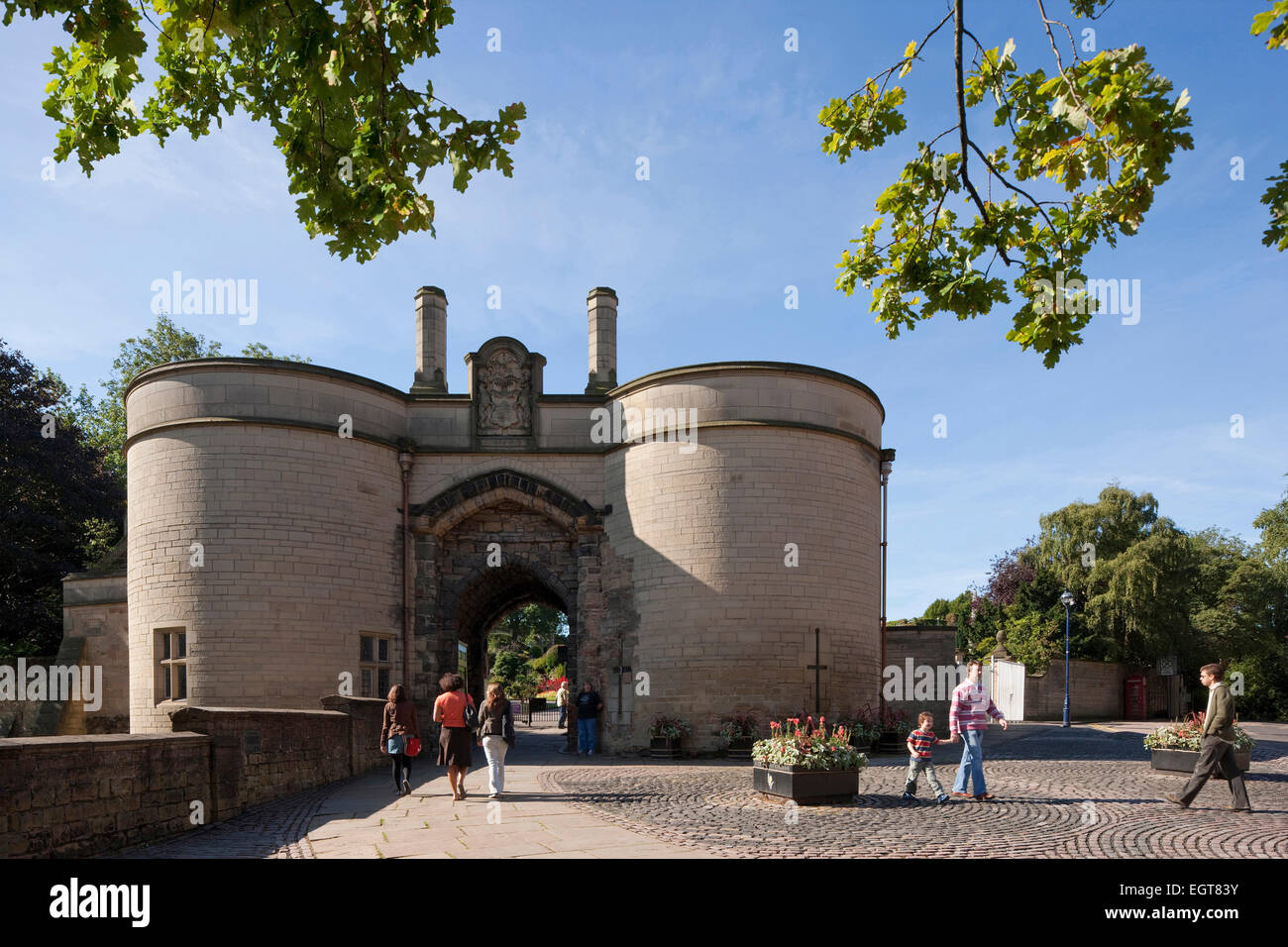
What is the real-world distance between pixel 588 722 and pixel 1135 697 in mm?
24715

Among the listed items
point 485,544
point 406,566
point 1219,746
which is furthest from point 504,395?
point 1219,746

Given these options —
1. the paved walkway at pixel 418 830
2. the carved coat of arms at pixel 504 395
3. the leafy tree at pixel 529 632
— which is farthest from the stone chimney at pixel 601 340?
the leafy tree at pixel 529 632

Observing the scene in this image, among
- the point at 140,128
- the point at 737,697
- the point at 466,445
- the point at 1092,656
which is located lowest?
the point at 1092,656

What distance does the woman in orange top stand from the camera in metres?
11.0

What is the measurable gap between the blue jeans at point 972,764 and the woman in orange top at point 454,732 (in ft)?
18.8

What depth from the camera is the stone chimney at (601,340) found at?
67.6 feet

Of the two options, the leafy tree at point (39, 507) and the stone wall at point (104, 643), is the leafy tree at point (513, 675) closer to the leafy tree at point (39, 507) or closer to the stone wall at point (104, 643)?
the leafy tree at point (39, 507)

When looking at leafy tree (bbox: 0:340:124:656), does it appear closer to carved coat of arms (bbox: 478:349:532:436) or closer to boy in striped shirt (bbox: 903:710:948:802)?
carved coat of arms (bbox: 478:349:532:436)

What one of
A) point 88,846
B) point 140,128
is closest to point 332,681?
point 88,846

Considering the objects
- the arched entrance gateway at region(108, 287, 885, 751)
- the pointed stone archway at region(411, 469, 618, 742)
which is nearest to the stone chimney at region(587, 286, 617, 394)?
the arched entrance gateway at region(108, 287, 885, 751)

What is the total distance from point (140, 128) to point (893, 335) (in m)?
5.39

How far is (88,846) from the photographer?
7922 millimetres
